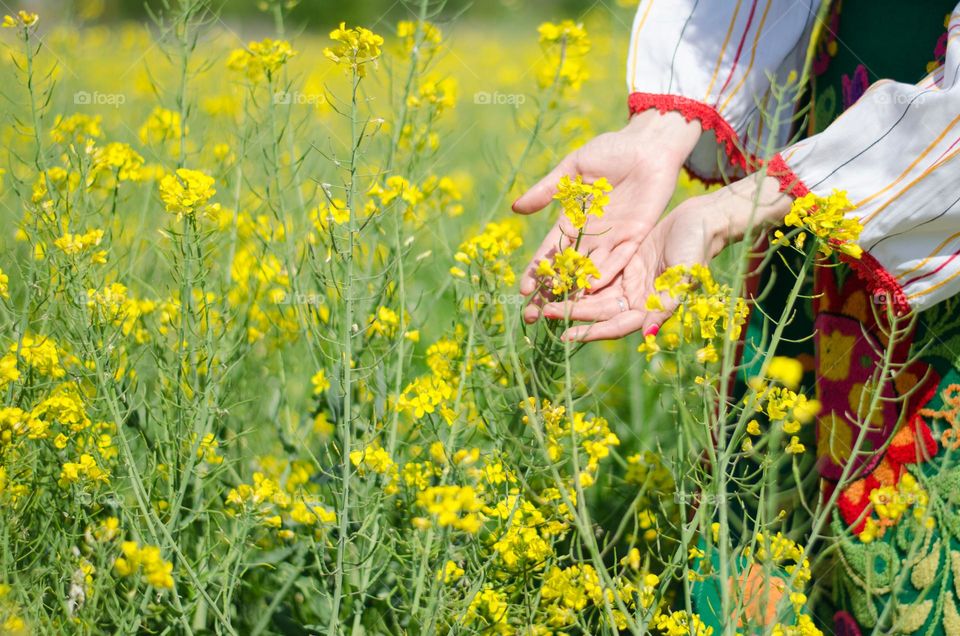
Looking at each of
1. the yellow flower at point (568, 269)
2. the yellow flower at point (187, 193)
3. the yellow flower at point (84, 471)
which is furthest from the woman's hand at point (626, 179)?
the yellow flower at point (84, 471)

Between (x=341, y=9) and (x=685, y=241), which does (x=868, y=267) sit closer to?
(x=685, y=241)

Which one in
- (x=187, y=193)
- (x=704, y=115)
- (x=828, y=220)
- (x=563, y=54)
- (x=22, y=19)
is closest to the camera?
(x=828, y=220)

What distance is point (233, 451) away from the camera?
141 centimetres

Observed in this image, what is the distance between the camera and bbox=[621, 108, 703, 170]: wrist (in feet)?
3.93

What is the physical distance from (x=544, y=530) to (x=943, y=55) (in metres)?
0.69

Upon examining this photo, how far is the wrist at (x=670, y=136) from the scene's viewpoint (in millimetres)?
1199

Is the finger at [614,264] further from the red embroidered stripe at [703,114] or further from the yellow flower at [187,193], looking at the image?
the yellow flower at [187,193]

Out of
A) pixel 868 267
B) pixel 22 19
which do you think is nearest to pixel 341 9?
pixel 22 19

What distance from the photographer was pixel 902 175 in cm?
97

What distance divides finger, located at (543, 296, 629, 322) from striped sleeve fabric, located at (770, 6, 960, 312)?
0.24 m

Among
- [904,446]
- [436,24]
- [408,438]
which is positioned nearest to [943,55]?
[904,446]

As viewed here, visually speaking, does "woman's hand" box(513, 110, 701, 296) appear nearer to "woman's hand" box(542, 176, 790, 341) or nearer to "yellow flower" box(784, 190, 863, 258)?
"woman's hand" box(542, 176, 790, 341)

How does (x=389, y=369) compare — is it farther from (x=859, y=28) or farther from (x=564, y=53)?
(x=859, y=28)

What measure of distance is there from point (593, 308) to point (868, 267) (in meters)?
0.31
